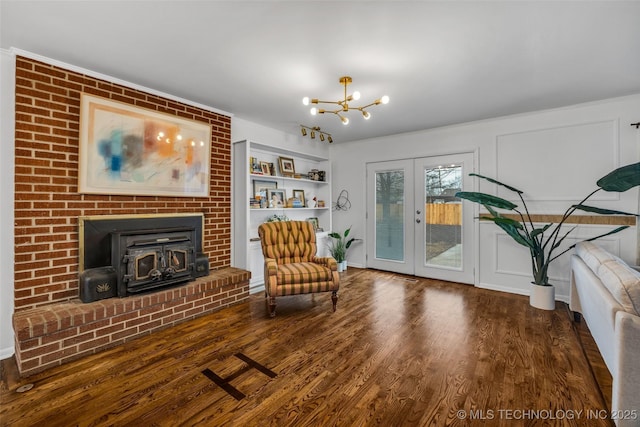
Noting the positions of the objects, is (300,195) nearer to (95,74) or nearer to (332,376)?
(95,74)

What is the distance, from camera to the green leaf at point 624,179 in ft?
7.90

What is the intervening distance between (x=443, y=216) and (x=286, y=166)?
2.62 meters

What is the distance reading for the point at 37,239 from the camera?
2.26m

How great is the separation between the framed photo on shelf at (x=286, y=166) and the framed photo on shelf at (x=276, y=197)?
0.93ft

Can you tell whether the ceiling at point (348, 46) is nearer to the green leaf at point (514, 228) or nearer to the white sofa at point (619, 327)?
the green leaf at point (514, 228)

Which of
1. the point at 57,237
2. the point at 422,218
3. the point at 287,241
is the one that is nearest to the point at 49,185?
the point at 57,237

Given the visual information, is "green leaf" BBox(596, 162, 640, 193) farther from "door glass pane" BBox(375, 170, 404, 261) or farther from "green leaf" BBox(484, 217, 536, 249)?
"door glass pane" BBox(375, 170, 404, 261)

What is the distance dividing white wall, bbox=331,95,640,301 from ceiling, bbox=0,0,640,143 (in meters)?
0.33

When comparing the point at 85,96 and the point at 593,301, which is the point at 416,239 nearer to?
the point at 593,301

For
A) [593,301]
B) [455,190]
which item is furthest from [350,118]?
[593,301]

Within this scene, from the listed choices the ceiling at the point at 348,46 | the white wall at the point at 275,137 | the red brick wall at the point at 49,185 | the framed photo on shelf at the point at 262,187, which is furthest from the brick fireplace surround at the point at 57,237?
the framed photo on shelf at the point at 262,187

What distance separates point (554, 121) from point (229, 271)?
442cm

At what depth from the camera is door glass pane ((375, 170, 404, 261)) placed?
474cm

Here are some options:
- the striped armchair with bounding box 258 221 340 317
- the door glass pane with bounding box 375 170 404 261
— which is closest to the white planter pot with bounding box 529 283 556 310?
the door glass pane with bounding box 375 170 404 261
